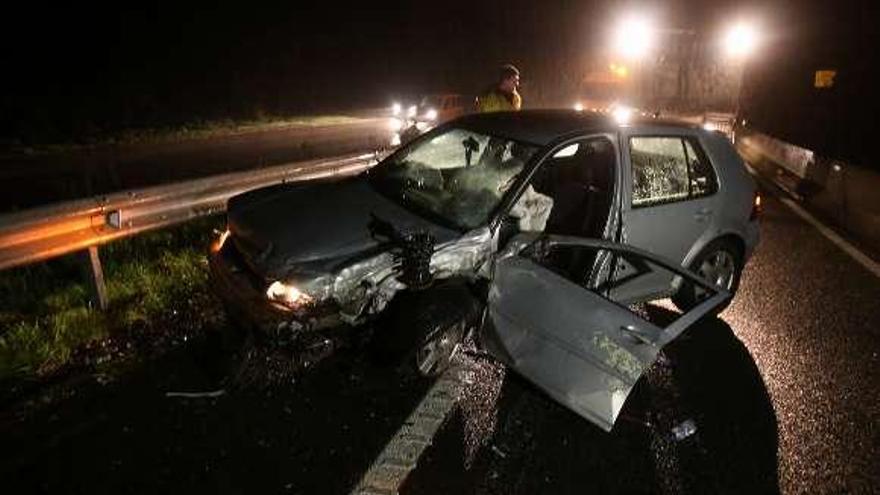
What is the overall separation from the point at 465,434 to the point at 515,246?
3.57ft

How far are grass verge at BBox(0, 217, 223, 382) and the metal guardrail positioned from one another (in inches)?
12.5

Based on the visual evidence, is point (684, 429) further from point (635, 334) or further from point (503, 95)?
point (503, 95)

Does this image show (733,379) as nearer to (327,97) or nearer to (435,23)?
(327,97)

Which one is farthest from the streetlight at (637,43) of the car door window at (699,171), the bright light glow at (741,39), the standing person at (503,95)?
the car door window at (699,171)

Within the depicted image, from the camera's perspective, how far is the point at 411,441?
3514 millimetres

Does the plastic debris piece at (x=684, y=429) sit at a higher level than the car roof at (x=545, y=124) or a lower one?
lower

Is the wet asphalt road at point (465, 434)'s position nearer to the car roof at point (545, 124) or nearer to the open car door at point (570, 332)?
the open car door at point (570, 332)

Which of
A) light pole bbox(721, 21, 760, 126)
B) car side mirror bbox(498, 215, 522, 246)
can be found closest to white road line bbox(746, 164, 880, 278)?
car side mirror bbox(498, 215, 522, 246)

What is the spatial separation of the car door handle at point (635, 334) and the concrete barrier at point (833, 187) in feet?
20.5

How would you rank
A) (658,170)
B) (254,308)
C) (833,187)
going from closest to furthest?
(254,308)
(658,170)
(833,187)

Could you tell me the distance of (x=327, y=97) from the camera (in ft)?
116

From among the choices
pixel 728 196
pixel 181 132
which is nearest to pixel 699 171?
pixel 728 196

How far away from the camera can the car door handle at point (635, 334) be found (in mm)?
3518

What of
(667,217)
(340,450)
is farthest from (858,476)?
(340,450)
